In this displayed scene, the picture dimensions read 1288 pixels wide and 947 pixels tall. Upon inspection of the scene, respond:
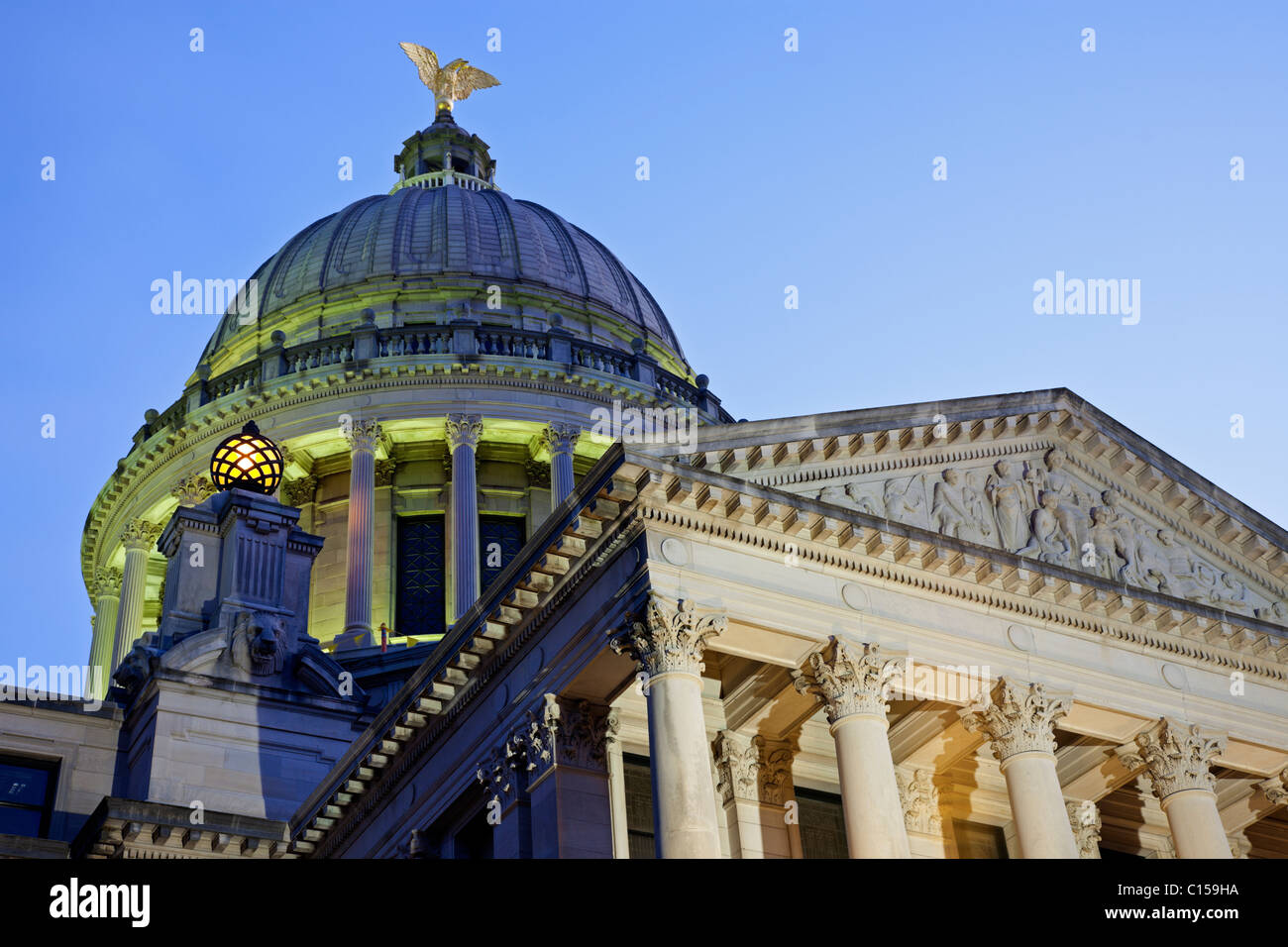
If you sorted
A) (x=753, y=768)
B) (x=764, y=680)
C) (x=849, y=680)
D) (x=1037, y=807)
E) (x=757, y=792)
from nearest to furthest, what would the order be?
(x=849, y=680) < (x=1037, y=807) < (x=764, y=680) < (x=757, y=792) < (x=753, y=768)

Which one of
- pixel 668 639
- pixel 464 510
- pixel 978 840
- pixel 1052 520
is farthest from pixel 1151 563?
pixel 464 510

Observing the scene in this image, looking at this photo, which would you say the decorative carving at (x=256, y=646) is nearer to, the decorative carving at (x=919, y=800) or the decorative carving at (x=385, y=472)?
the decorative carving at (x=919, y=800)

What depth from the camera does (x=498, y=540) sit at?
55.0 metres

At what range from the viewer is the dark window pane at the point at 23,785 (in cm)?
3316

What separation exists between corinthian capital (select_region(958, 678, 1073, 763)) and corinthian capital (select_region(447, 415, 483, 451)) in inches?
1169

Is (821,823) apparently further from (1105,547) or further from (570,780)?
(1105,547)

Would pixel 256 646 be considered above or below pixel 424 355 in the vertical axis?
below

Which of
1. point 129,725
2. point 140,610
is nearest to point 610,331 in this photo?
point 140,610

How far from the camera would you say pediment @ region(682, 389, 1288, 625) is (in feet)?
86.6

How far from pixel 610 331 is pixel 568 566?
36239 millimetres

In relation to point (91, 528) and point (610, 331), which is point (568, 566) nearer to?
point (610, 331)

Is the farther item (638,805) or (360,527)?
Result: (360,527)

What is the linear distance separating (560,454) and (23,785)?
23.9 m

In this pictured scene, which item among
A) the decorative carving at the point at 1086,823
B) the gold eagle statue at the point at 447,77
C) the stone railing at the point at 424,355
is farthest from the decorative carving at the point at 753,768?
the gold eagle statue at the point at 447,77
